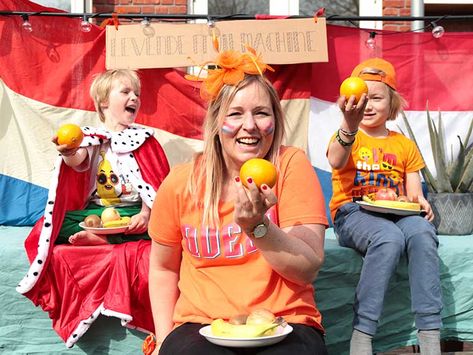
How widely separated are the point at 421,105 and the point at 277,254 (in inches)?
115

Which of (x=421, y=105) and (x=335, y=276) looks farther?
(x=421, y=105)

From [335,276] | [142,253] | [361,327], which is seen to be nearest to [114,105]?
[142,253]

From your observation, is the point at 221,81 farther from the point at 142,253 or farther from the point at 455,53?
the point at 455,53

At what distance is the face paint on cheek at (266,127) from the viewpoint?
255 centimetres

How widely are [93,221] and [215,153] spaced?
4.11 ft

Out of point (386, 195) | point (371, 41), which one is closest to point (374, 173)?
point (386, 195)

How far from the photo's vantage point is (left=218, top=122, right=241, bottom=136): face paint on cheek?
2557 mm

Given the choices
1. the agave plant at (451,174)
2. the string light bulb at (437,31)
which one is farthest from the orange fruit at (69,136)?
the string light bulb at (437,31)

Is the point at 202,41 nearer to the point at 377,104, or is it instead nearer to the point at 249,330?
the point at 377,104

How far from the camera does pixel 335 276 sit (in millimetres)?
3859

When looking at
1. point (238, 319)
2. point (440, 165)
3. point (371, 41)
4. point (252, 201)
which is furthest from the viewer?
point (371, 41)

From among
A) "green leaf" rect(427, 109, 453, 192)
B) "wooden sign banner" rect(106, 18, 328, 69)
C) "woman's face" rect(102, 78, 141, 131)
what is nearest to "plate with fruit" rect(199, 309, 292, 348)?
"woman's face" rect(102, 78, 141, 131)

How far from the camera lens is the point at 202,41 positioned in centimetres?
466

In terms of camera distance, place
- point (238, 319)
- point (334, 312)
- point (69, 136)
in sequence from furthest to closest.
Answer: point (334, 312) → point (69, 136) → point (238, 319)
